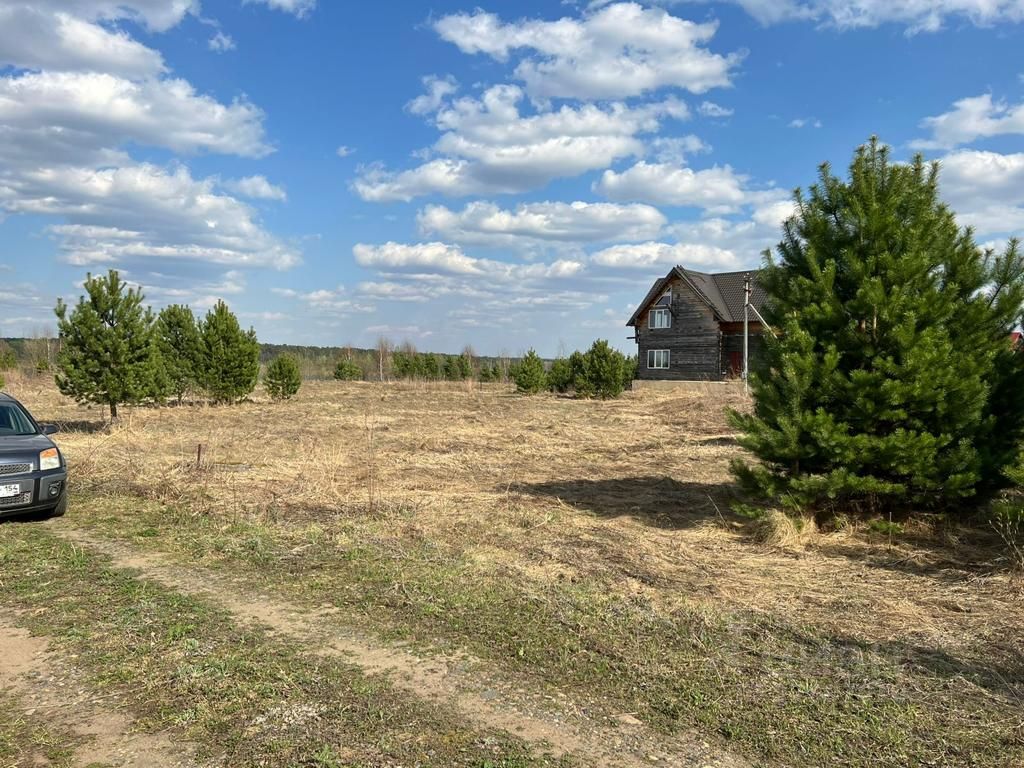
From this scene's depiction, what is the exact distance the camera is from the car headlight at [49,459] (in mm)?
8570

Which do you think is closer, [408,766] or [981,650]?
[408,766]

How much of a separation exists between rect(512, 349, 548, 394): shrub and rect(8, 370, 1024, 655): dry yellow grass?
53.3ft

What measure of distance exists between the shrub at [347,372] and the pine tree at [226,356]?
29513 mm

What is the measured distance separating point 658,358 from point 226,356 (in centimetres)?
2519

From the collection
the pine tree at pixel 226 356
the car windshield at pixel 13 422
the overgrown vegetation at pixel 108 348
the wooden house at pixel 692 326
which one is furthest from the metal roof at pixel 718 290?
the car windshield at pixel 13 422

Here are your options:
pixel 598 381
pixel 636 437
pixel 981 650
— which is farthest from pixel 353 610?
pixel 598 381

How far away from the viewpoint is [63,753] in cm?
338

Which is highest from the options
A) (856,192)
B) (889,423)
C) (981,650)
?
(856,192)

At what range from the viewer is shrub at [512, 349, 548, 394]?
39.1m

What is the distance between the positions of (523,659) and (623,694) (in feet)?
2.43

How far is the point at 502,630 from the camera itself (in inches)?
198

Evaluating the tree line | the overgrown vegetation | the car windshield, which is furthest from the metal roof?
the car windshield

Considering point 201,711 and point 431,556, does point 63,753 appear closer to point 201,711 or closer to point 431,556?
point 201,711

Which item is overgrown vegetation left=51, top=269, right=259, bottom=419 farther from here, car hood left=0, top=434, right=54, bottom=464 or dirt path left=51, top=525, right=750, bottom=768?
dirt path left=51, top=525, right=750, bottom=768
